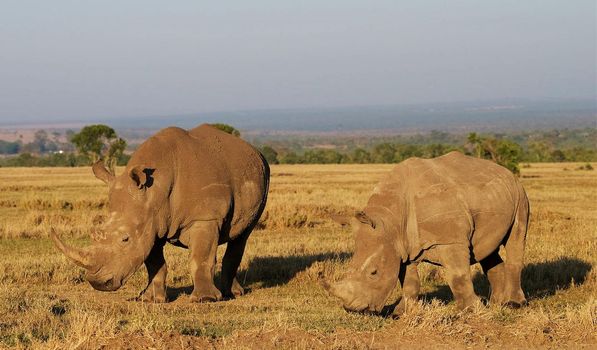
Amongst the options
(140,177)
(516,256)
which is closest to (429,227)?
(516,256)

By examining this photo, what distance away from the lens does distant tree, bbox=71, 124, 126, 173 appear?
61862 mm

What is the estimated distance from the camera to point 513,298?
11.7m

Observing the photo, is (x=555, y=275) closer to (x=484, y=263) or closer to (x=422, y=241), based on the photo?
(x=484, y=263)

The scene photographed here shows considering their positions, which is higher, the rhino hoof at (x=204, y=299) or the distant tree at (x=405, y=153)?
the rhino hoof at (x=204, y=299)

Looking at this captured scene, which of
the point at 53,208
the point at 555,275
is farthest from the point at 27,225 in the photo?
the point at 555,275

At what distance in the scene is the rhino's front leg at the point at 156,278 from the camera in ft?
39.5

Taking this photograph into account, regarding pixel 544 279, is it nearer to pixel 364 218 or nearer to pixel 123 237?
pixel 364 218

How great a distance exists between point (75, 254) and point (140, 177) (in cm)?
123

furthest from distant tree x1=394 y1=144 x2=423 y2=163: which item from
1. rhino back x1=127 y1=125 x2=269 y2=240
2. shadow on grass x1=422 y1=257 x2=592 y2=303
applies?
rhino back x1=127 y1=125 x2=269 y2=240

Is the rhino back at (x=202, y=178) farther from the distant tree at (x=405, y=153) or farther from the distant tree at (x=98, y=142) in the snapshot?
the distant tree at (x=405, y=153)

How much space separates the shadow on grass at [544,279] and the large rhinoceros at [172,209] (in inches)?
119

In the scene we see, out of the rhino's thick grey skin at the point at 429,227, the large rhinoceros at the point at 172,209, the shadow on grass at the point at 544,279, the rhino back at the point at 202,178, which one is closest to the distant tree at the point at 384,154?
the shadow on grass at the point at 544,279

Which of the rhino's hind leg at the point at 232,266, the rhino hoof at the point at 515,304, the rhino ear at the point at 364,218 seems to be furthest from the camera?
the rhino's hind leg at the point at 232,266

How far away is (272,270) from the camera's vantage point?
48.8 ft
